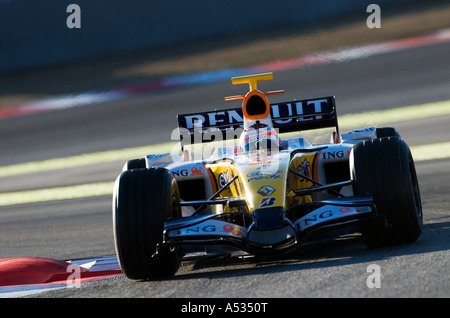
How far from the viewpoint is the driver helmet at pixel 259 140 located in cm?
735

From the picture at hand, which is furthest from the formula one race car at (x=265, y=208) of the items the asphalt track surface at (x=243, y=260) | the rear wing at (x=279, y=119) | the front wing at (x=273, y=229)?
the rear wing at (x=279, y=119)

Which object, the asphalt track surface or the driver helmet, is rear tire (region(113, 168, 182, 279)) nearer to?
the asphalt track surface

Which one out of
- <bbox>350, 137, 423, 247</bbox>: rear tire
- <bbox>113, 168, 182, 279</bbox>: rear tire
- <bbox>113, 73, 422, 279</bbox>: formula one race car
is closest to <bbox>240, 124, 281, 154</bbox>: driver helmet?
<bbox>113, 73, 422, 279</bbox>: formula one race car

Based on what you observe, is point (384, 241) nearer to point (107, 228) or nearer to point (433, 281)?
point (433, 281)

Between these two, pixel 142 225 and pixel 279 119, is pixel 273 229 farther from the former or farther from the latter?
pixel 279 119

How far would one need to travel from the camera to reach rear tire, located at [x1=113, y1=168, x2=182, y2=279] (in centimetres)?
598

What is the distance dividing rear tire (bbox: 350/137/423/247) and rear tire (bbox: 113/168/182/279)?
1449 millimetres

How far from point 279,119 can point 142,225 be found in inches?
116

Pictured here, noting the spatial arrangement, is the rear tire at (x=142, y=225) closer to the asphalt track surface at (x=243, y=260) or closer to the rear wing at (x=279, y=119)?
the asphalt track surface at (x=243, y=260)

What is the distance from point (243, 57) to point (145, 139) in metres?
3.25

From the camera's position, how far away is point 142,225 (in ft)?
19.7

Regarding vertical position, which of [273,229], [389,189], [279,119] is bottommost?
[273,229]

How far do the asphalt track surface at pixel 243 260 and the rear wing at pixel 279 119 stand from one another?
55.8 inches

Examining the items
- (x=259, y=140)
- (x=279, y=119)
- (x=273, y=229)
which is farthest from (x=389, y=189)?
(x=279, y=119)
